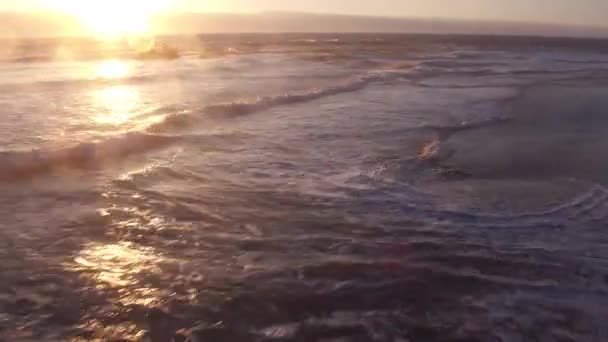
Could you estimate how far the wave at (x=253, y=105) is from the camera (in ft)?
42.3

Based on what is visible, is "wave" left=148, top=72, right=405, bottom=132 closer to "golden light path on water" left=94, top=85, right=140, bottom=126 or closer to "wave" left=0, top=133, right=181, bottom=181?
"golden light path on water" left=94, top=85, right=140, bottom=126

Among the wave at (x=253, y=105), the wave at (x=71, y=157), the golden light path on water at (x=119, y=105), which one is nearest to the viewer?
the wave at (x=71, y=157)

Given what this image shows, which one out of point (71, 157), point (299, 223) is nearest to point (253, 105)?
point (71, 157)

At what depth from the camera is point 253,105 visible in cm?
1530

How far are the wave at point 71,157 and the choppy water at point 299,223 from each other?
0.13 feet

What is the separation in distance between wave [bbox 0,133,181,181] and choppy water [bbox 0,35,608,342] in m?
0.04

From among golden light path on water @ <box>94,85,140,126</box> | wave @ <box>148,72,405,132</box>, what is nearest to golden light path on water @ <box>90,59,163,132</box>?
golden light path on water @ <box>94,85,140,126</box>

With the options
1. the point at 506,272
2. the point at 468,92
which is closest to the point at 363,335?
the point at 506,272

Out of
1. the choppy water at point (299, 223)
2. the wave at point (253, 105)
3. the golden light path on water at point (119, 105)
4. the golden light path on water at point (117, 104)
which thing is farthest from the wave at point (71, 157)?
the golden light path on water at point (117, 104)

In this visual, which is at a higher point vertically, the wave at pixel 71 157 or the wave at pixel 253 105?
→ the wave at pixel 253 105

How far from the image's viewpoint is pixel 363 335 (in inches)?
180

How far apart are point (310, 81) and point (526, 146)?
1168cm

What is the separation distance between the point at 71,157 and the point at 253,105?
634cm

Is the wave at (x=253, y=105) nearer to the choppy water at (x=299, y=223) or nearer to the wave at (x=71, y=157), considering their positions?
the choppy water at (x=299, y=223)
